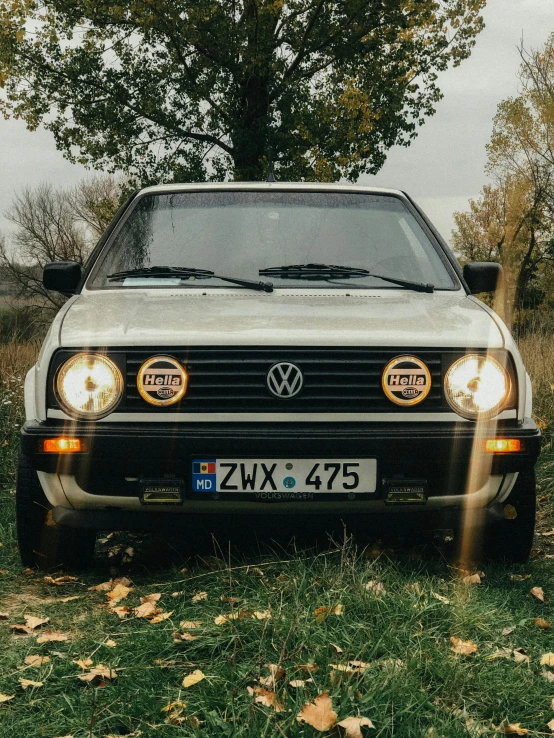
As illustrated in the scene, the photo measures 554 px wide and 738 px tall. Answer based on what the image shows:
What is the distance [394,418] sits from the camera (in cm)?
335

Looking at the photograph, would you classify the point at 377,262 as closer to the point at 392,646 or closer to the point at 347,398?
the point at 347,398

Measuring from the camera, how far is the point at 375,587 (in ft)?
10.6

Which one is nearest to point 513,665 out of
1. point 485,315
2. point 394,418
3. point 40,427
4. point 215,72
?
point 394,418

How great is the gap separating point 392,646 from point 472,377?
109 cm

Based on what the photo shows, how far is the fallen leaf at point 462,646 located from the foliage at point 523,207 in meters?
24.7

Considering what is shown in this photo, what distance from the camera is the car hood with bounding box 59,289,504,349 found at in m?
3.35

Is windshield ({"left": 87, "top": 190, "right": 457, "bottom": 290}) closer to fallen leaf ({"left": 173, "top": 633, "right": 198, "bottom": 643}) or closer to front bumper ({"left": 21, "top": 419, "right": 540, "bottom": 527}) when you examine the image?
front bumper ({"left": 21, "top": 419, "right": 540, "bottom": 527})

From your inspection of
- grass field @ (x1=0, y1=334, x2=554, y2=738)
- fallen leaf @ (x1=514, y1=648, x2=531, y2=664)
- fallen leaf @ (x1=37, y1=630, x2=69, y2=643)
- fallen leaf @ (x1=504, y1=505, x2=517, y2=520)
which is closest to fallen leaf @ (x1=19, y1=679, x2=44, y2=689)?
grass field @ (x1=0, y1=334, x2=554, y2=738)

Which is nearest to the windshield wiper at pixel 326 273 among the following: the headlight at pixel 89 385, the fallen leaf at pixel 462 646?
the headlight at pixel 89 385

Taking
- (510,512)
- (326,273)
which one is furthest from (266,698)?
(326,273)

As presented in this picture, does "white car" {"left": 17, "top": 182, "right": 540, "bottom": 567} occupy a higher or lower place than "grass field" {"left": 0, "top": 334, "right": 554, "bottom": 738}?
higher

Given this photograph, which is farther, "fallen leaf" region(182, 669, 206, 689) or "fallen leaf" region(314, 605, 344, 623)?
"fallen leaf" region(314, 605, 344, 623)

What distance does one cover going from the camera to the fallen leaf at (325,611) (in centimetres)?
296

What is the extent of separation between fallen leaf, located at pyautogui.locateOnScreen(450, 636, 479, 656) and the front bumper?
2.07 feet
